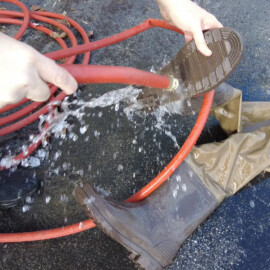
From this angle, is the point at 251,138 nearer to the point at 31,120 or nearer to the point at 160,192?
the point at 160,192

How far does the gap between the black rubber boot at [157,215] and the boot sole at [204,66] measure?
0.36 meters

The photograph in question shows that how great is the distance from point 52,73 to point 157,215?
0.81 meters

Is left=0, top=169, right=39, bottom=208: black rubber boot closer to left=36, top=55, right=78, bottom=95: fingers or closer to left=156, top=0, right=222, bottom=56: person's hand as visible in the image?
left=36, top=55, right=78, bottom=95: fingers

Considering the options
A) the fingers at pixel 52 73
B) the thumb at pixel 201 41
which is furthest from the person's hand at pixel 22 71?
the thumb at pixel 201 41

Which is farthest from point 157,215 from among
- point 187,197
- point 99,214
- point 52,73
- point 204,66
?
point 52,73

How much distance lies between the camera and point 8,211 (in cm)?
158

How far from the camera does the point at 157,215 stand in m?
1.32

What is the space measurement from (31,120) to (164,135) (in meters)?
0.78

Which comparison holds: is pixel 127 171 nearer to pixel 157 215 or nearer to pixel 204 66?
pixel 157 215

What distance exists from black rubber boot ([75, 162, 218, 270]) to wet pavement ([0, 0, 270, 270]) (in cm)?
14

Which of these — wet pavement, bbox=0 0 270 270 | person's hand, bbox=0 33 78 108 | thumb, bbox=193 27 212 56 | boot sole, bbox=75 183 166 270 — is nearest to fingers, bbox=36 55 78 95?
person's hand, bbox=0 33 78 108

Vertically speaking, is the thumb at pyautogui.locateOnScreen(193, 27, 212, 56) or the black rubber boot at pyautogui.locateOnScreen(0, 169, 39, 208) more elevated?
the thumb at pyautogui.locateOnScreen(193, 27, 212, 56)

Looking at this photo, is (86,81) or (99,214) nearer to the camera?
(86,81)

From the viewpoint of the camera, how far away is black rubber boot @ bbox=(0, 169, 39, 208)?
1.54 meters
